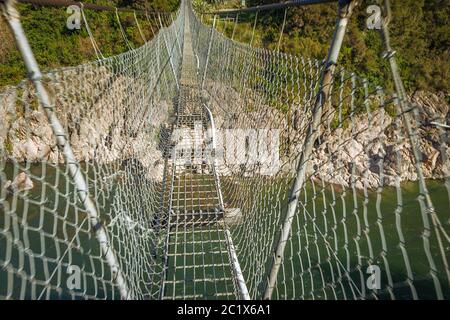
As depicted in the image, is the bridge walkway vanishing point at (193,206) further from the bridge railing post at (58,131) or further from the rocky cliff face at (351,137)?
the bridge railing post at (58,131)

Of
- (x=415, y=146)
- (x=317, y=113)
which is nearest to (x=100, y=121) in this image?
(x=317, y=113)

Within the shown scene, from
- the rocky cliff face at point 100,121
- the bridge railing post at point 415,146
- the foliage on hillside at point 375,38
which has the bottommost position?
the bridge railing post at point 415,146

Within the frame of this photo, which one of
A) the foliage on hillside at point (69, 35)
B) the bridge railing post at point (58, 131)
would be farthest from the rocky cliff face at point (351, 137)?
the foliage on hillside at point (69, 35)

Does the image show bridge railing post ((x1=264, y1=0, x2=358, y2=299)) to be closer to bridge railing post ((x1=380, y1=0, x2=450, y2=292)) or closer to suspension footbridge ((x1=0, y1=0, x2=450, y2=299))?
suspension footbridge ((x1=0, y1=0, x2=450, y2=299))

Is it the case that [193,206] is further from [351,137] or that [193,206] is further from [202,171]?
[351,137]

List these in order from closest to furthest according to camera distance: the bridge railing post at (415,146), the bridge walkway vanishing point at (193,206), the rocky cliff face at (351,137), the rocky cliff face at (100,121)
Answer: the bridge railing post at (415,146) < the rocky cliff face at (351,137) < the rocky cliff face at (100,121) < the bridge walkway vanishing point at (193,206)
